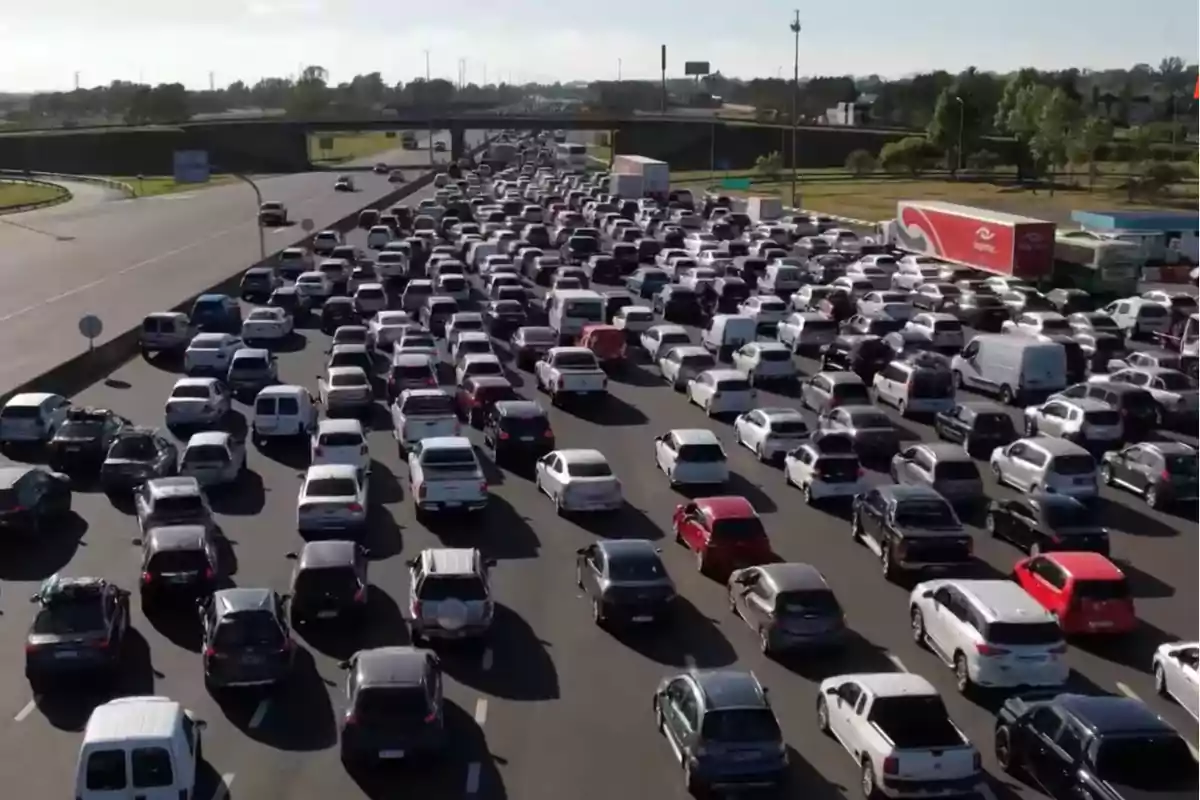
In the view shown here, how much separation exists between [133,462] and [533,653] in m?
12.2

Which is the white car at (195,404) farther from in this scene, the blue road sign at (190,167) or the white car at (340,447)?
the blue road sign at (190,167)

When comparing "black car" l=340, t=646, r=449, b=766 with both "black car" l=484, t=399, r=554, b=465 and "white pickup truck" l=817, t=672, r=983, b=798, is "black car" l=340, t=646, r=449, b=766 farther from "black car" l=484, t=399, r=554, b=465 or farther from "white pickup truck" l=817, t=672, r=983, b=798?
"black car" l=484, t=399, r=554, b=465

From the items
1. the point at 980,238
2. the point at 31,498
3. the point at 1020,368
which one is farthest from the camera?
the point at 980,238

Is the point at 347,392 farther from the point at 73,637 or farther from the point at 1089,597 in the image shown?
the point at 1089,597

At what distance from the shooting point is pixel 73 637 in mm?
18891

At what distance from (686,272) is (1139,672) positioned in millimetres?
40454

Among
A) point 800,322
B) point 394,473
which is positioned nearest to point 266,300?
point 800,322

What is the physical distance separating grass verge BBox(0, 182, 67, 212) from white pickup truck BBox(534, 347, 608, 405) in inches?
3371

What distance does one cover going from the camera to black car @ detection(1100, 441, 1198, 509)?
93.7 feet

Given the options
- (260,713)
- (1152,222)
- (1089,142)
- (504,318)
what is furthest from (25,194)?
(260,713)

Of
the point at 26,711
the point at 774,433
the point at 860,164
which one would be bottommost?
the point at 26,711

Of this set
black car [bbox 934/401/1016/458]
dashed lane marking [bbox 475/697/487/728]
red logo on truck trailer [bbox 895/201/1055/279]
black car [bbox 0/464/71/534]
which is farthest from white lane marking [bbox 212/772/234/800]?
red logo on truck trailer [bbox 895/201/1055/279]

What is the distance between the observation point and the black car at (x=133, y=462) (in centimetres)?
2856

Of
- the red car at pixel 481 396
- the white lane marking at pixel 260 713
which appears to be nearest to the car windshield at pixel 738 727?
the white lane marking at pixel 260 713
